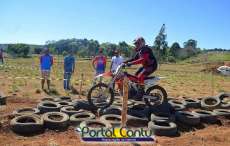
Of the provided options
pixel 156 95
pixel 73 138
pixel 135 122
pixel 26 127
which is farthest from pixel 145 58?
pixel 26 127

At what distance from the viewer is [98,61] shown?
1755 cm

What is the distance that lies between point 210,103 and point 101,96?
5068 mm

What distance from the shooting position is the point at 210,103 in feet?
46.8

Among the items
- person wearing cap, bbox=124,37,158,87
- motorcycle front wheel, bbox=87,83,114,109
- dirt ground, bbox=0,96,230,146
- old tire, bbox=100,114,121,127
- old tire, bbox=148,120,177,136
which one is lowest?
dirt ground, bbox=0,96,230,146

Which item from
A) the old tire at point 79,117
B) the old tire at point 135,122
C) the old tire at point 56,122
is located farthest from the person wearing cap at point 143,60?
the old tire at point 56,122

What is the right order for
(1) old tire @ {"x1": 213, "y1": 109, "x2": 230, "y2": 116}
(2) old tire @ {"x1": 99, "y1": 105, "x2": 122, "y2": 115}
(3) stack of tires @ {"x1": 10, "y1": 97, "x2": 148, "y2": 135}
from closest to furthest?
(3) stack of tires @ {"x1": 10, "y1": 97, "x2": 148, "y2": 135}, (2) old tire @ {"x1": 99, "y1": 105, "x2": 122, "y2": 115}, (1) old tire @ {"x1": 213, "y1": 109, "x2": 230, "y2": 116}

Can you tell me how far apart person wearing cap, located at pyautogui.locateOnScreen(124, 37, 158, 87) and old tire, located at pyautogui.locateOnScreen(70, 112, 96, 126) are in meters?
1.93

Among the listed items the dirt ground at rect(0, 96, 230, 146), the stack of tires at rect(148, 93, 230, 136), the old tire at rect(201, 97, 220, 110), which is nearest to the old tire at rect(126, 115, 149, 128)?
the stack of tires at rect(148, 93, 230, 136)

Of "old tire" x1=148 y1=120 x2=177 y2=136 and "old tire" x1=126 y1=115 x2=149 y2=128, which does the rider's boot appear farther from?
"old tire" x1=148 y1=120 x2=177 y2=136

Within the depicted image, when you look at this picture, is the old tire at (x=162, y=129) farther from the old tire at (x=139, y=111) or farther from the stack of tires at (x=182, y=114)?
the old tire at (x=139, y=111)

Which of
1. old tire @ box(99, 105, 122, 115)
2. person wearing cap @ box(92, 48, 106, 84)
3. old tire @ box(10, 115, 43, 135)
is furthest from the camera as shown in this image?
person wearing cap @ box(92, 48, 106, 84)

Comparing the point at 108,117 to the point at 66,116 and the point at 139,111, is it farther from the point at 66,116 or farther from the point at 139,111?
the point at 66,116

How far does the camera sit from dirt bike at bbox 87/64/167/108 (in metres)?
11.5

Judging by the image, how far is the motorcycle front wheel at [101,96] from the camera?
37.9 ft
